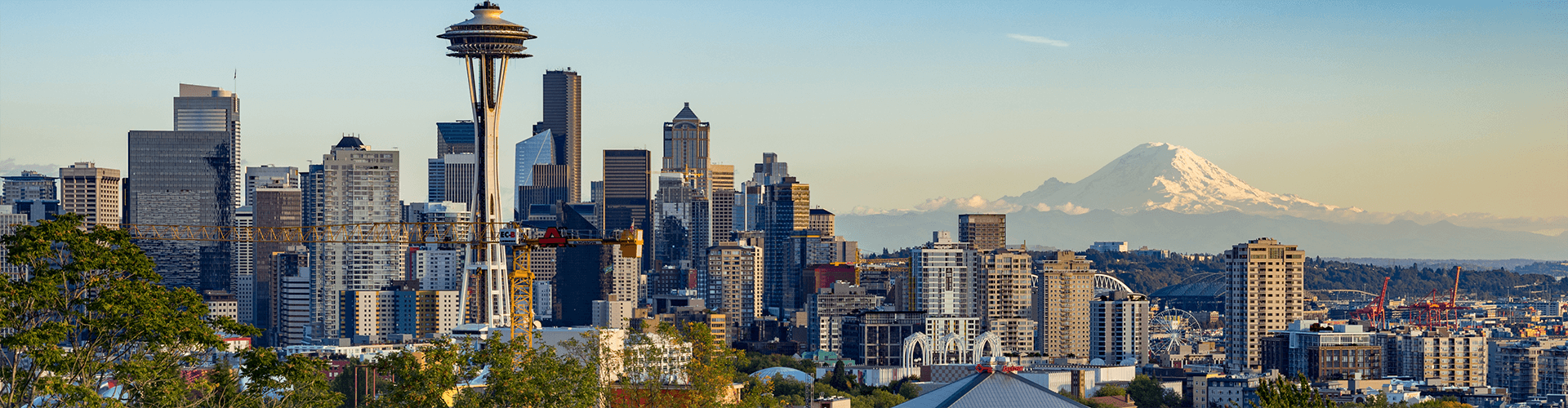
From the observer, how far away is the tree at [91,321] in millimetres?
41250

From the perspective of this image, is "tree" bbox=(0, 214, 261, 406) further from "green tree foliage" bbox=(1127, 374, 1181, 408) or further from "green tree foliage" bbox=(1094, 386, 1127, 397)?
"green tree foliage" bbox=(1127, 374, 1181, 408)

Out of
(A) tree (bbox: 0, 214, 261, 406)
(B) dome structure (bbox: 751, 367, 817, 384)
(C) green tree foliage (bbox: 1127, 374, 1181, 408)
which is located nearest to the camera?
(A) tree (bbox: 0, 214, 261, 406)

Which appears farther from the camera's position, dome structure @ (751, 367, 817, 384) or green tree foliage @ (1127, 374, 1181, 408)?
green tree foliage @ (1127, 374, 1181, 408)

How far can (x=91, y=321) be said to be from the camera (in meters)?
42.0

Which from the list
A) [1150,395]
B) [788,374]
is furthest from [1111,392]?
[788,374]

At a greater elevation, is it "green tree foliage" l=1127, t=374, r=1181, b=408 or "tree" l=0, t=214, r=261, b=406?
"tree" l=0, t=214, r=261, b=406

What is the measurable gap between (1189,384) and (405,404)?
138 m

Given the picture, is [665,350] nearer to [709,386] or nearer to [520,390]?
→ [709,386]

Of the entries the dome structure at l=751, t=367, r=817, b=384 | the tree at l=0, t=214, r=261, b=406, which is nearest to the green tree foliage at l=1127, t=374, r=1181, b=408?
the dome structure at l=751, t=367, r=817, b=384

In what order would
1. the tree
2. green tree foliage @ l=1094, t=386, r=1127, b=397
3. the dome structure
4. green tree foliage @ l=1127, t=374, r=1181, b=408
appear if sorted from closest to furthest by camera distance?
the tree → the dome structure → green tree foliage @ l=1094, t=386, r=1127, b=397 → green tree foliage @ l=1127, t=374, r=1181, b=408

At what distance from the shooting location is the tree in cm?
4125

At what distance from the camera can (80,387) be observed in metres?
40.6

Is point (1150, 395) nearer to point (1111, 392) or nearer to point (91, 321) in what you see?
point (1111, 392)

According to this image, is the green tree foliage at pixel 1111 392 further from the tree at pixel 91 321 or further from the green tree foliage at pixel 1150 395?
the tree at pixel 91 321
